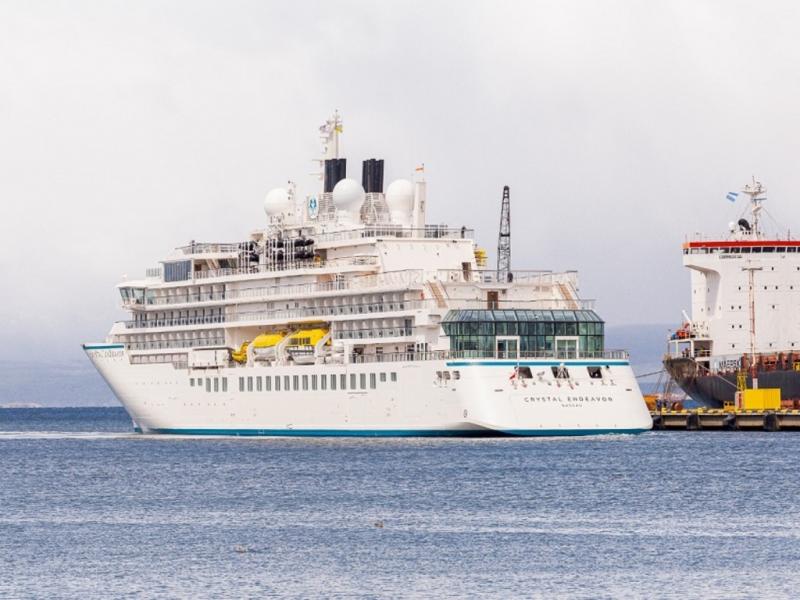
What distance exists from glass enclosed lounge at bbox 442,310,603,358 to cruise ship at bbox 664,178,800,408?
958 inches

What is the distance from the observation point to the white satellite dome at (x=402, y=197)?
3728 inches

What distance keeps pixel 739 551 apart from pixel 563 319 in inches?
1457

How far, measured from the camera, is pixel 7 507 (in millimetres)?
61781

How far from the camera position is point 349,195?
312 feet

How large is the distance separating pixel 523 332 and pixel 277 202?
807 inches

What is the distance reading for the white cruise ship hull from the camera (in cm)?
8169

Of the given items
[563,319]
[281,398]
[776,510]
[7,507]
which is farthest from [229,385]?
[776,510]

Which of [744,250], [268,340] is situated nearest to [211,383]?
[268,340]

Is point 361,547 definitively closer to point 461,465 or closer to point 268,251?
point 461,465

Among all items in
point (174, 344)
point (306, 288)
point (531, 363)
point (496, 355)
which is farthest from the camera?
point (174, 344)

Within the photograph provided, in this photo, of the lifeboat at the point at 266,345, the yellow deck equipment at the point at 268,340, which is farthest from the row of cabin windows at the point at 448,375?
the yellow deck equipment at the point at 268,340

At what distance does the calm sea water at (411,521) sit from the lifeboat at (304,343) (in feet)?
26.5

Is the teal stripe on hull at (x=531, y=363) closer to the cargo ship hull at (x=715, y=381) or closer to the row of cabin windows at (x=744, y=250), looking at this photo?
the cargo ship hull at (x=715, y=381)

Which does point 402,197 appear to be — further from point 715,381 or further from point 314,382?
point 715,381
